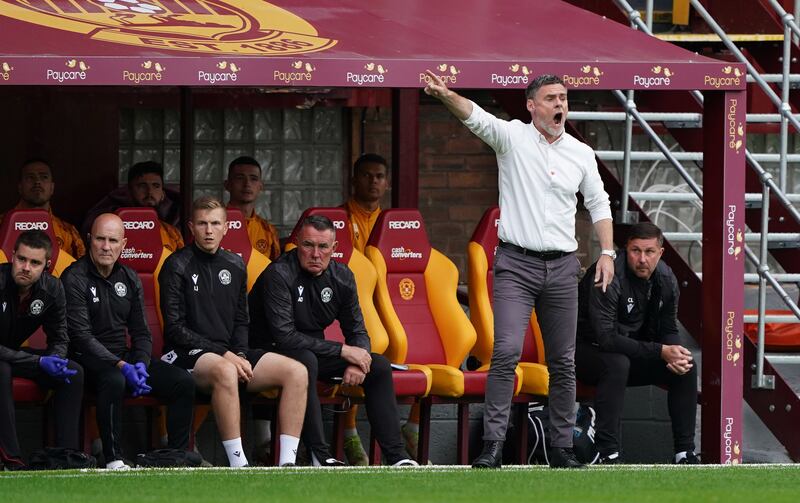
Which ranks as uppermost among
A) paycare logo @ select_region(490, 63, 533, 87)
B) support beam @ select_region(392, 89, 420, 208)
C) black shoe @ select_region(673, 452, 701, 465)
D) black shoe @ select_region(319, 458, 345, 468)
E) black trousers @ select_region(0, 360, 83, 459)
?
paycare logo @ select_region(490, 63, 533, 87)

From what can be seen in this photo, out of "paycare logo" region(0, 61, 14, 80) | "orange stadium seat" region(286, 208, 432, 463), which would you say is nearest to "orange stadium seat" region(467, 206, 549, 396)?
"orange stadium seat" region(286, 208, 432, 463)

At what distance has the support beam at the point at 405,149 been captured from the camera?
12.4 meters

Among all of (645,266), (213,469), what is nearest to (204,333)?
(213,469)

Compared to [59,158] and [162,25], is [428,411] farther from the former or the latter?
[59,158]

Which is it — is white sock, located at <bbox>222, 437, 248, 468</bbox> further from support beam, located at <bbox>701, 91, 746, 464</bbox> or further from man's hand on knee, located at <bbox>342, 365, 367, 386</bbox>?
support beam, located at <bbox>701, 91, 746, 464</bbox>

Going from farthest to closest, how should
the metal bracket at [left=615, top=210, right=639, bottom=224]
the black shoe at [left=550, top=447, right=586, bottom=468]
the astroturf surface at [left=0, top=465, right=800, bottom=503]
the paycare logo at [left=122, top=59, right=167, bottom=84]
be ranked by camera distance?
the metal bracket at [left=615, top=210, right=639, bottom=224] < the paycare logo at [left=122, top=59, right=167, bottom=84] < the black shoe at [left=550, top=447, right=586, bottom=468] < the astroturf surface at [left=0, top=465, right=800, bottom=503]

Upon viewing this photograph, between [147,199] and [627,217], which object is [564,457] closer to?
[627,217]

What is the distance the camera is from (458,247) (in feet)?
46.1

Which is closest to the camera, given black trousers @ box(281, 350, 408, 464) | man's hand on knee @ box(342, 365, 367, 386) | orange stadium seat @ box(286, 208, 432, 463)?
black trousers @ box(281, 350, 408, 464)

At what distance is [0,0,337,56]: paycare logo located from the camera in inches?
393

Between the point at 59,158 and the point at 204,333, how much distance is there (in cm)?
381

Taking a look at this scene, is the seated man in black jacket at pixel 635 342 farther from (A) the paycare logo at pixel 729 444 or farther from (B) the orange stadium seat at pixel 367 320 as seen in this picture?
(B) the orange stadium seat at pixel 367 320

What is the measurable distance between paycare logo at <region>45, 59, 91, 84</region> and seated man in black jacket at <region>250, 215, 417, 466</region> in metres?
1.46

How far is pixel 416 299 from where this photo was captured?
11.2m
